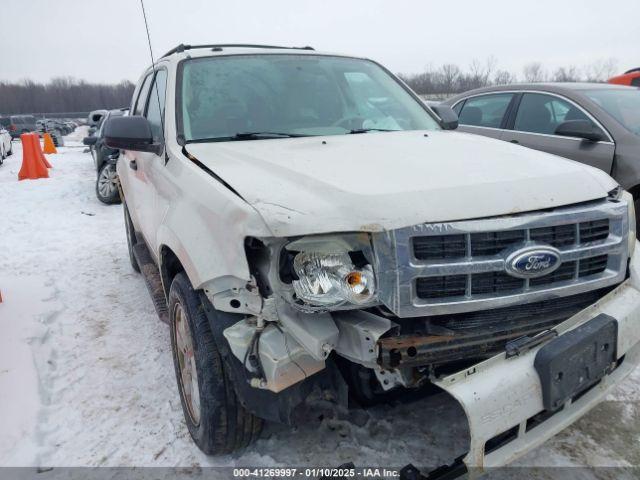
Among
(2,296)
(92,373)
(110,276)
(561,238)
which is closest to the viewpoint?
(561,238)

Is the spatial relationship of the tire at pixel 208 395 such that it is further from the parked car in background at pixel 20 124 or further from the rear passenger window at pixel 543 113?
the parked car in background at pixel 20 124

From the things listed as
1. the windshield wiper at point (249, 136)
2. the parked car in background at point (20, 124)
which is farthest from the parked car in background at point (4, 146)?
the parked car in background at point (20, 124)

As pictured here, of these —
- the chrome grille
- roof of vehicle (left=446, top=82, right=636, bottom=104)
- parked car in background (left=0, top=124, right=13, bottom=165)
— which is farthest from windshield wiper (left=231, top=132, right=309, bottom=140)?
parked car in background (left=0, top=124, right=13, bottom=165)

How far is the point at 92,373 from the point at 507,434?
8.69 ft

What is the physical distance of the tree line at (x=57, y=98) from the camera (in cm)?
8438

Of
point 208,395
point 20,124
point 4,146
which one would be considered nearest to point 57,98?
point 20,124

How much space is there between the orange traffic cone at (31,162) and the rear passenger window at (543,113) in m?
11.0

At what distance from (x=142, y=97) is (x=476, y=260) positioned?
3.61m

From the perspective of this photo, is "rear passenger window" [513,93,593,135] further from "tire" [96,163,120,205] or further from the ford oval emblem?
"tire" [96,163,120,205]

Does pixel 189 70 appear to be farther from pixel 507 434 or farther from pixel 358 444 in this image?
pixel 507 434

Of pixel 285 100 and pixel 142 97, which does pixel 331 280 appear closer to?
pixel 285 100

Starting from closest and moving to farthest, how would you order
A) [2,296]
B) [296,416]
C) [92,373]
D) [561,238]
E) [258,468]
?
1. [561,238]
2. [258,468]
3. [296,416]
4. [92,373]
5. [2,296]

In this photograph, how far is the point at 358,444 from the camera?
8.30ft

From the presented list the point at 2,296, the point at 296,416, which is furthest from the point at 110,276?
the point at 296,416
